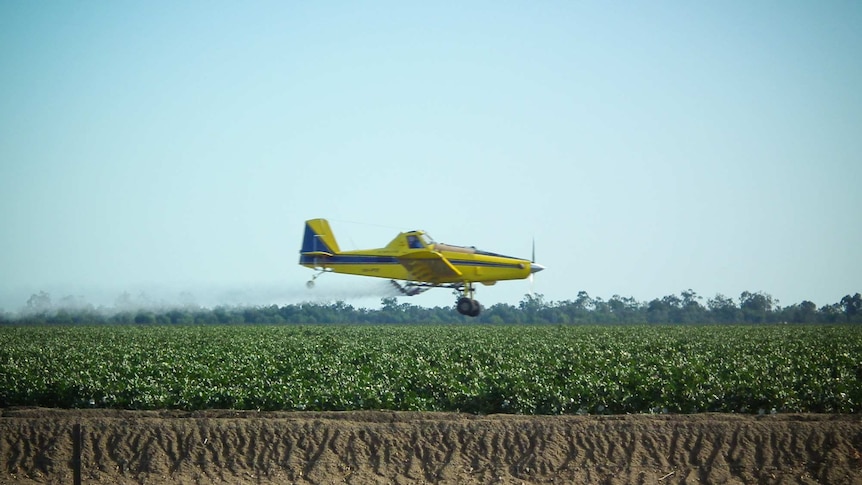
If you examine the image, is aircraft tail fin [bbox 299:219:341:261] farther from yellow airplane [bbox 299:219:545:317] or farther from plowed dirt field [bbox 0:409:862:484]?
plowed dirt field [bbox 0:409:862:484]

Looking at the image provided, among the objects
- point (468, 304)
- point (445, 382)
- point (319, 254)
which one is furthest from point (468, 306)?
point (445, 382)

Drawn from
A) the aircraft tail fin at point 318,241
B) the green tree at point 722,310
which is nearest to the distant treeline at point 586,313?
the green tree at point 722,310

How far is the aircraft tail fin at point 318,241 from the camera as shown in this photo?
38.3 meters

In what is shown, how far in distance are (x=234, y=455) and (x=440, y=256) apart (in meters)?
21.4

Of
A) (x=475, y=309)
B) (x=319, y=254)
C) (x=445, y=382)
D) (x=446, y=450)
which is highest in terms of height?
(x=319, y=254)

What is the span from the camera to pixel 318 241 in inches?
1532

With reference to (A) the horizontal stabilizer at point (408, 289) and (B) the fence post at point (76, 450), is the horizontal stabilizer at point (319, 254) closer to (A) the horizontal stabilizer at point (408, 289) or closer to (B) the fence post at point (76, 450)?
(A) the horizontal stabilizer at point (408, 289)

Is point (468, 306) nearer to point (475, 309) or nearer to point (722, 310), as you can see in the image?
point (475, 309)

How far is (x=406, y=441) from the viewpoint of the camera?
13.3 m

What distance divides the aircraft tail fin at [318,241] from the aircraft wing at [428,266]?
14.6 ft

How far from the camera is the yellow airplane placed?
34656mm

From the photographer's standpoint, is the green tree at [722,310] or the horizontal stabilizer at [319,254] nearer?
the horizontal stabilizer at [319,254]

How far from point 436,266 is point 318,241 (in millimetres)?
6699

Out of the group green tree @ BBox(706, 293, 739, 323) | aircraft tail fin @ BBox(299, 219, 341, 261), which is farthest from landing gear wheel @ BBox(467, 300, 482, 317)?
green tree @ BBox(706, 293, 739, 323)
